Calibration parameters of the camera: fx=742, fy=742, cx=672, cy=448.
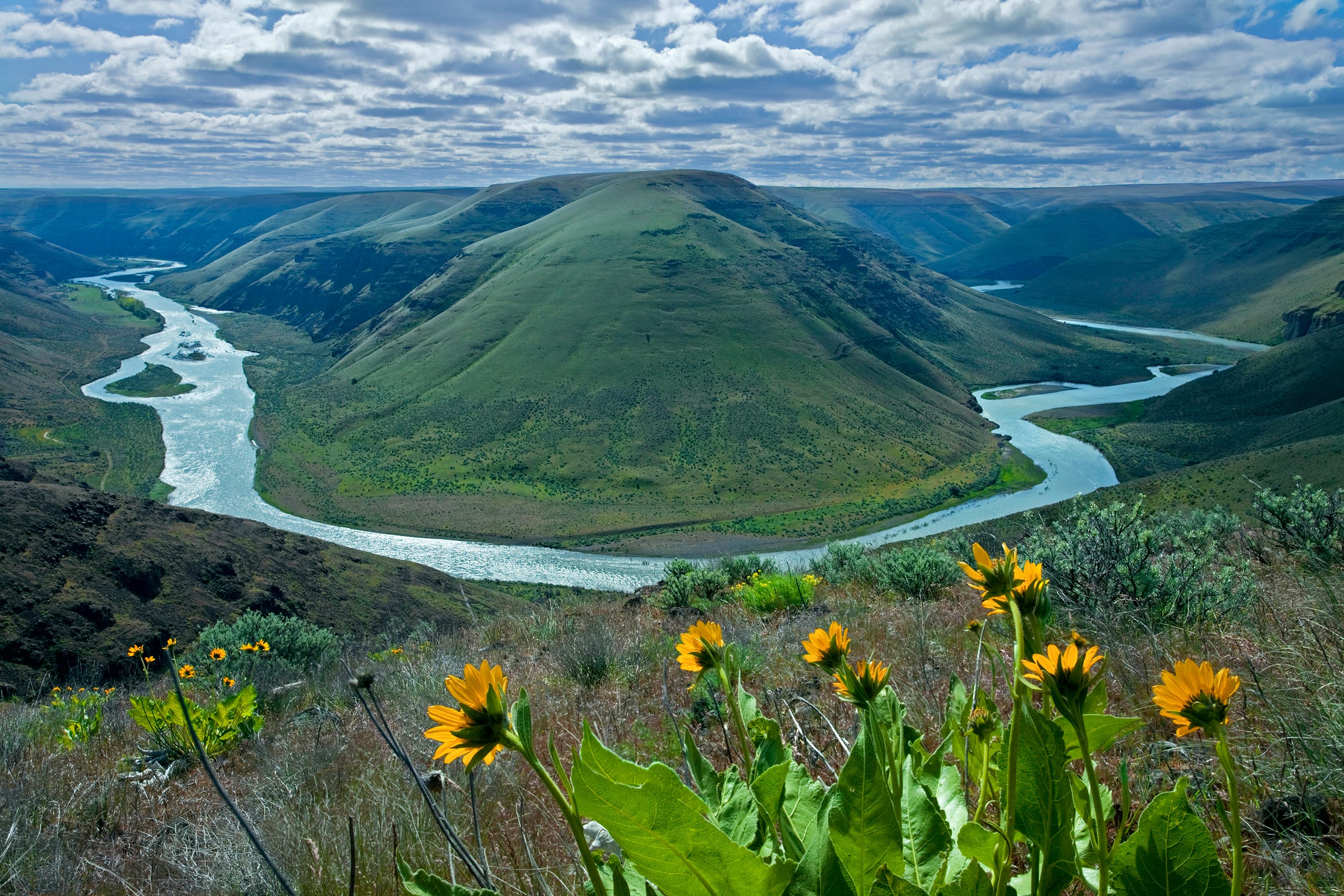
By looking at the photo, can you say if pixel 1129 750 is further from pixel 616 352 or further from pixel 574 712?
pixel 616 352

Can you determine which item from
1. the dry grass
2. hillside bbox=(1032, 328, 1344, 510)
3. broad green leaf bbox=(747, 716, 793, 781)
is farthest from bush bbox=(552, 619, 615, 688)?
hillside bbox=(1032, 328, 1344, 510)

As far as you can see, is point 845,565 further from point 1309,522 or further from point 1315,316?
point 1315,316

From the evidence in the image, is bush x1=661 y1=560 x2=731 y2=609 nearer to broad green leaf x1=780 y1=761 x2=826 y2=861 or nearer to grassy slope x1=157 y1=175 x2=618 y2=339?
broad green leaf x1=780 y1=761 x2=826 y2=861

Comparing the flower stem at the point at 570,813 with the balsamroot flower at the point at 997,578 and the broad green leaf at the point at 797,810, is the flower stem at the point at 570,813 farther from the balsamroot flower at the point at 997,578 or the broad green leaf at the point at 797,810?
the balsamroot flower at the point at 997,578

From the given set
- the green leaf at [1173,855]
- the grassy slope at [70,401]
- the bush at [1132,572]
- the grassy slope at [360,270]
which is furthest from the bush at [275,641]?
the grassy slope at [360,270]

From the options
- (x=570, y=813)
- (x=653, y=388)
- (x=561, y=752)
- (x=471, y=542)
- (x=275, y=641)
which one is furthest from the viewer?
(x=653, y=388)

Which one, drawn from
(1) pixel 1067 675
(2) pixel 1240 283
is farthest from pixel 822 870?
(2) pixel 1240 283

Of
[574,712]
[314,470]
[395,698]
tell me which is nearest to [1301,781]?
[574,712]
